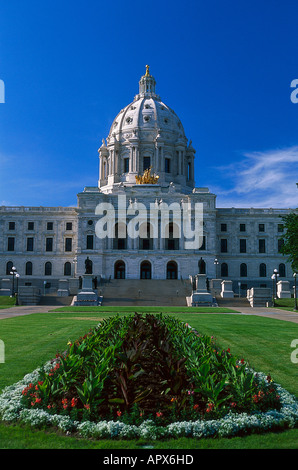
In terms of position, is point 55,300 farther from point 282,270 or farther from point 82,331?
point 282,270

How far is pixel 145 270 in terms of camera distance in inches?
3310

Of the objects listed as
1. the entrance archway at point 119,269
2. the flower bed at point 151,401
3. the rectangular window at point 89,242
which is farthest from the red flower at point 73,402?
the rectangular window at point 89,242

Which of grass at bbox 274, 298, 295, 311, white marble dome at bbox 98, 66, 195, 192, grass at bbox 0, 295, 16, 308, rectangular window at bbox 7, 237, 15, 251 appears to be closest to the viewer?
grass at bbox 0, 295, 16, 308

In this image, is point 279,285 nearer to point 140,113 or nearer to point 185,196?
point 185,196

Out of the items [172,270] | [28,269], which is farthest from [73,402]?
[28,269]

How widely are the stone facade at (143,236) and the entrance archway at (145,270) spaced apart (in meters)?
0.18

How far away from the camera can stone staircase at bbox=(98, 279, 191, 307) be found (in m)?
55.8

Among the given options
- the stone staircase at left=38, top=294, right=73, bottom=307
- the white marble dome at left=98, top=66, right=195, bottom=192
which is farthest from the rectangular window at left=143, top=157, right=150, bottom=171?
the stone staircase at left=38, top=294, right=73, bottom=307

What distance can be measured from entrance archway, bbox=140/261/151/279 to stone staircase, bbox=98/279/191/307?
36.6 feet

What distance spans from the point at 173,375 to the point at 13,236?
8539cm

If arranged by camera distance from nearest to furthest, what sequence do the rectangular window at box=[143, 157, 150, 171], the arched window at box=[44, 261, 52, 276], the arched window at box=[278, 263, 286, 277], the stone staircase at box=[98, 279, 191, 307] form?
the stone staircase at box=[98, 279, 191, 307] → the arched window at box=[44, 261, 52, 276] → the arched window at box=[278, 263, 286, 277] → the rectangular window at box=[143, 157, 150, 171]

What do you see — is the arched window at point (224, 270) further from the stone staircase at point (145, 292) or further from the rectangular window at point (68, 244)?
the rectangular window at point (68, 244)

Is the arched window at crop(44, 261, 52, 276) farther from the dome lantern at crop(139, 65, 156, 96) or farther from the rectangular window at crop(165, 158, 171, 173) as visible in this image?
the dome lantern at crop(139, 65, 156, 96)
